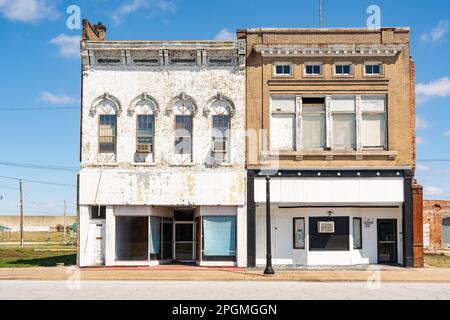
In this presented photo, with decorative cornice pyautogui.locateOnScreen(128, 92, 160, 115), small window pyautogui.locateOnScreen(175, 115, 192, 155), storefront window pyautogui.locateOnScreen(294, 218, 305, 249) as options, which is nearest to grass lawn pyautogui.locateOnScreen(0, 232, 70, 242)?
decorative cornice pyautogui.locateOnScreen(128, 92, 160, 115)

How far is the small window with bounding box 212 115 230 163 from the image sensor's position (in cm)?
3112

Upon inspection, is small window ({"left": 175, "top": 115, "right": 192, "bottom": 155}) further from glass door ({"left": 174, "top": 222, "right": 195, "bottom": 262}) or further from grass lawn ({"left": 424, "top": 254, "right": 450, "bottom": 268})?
grass lawn ({"left": 424, "top": 254, "right": 450, "bottom": 268})

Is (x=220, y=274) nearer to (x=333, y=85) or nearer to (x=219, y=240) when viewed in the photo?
(x=219, y=240)

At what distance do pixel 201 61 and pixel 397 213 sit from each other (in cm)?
1239

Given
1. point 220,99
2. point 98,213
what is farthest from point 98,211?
point 220,99

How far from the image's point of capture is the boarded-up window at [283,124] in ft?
102

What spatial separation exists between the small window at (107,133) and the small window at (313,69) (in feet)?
32.3

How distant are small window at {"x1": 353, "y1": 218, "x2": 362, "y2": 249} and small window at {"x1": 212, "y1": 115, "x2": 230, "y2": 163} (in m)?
7.24

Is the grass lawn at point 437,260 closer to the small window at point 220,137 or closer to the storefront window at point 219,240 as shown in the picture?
the storefront window at point 219,240

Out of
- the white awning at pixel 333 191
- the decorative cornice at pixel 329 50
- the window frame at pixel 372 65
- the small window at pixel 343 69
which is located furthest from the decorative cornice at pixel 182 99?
the window frame at pixel 372 65

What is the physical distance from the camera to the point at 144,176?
31.0m

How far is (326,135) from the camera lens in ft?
101
